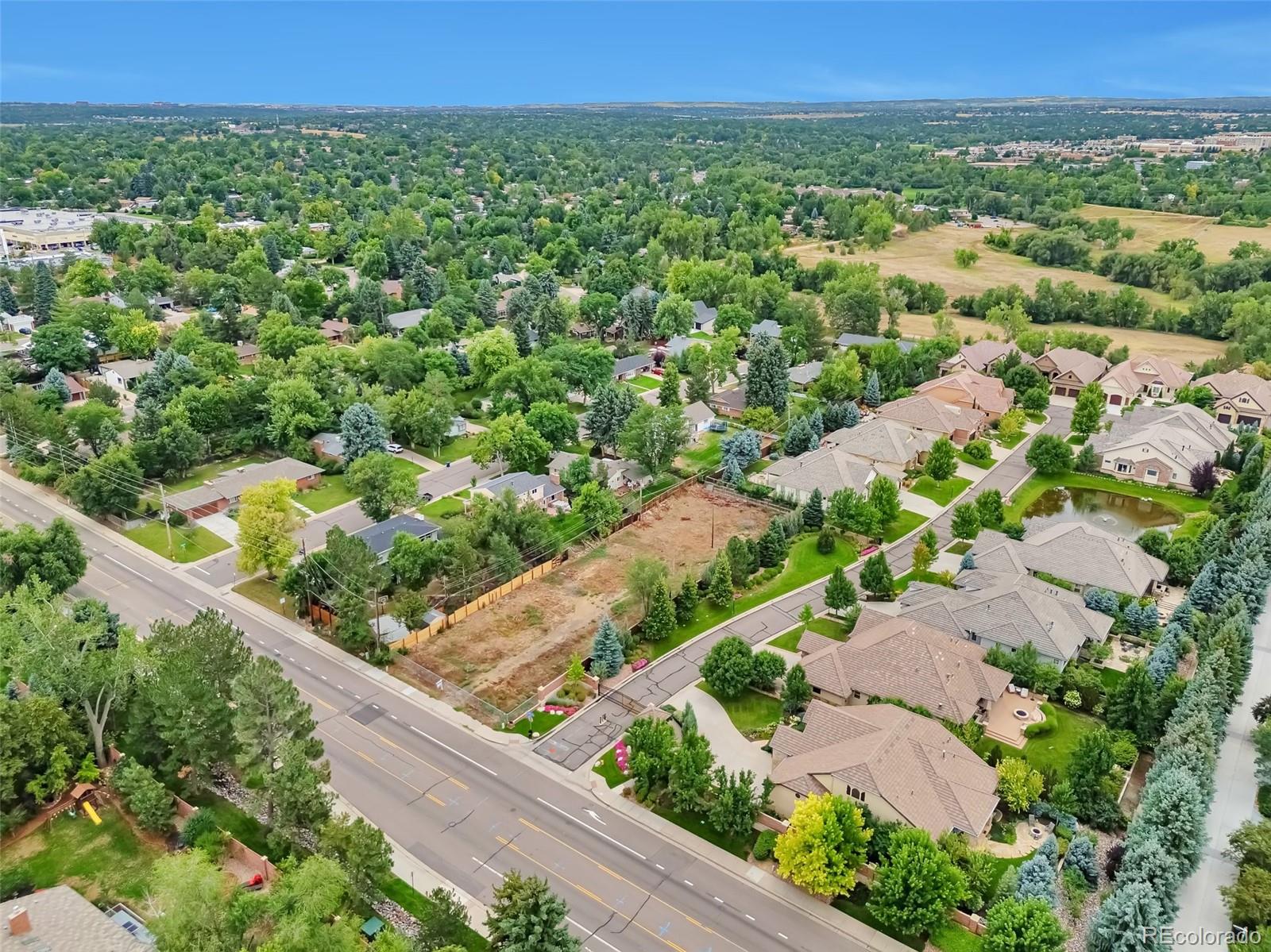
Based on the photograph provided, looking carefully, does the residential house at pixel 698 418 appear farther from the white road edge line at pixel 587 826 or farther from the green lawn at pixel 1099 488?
Result: the white road edge line at pixel 587 826

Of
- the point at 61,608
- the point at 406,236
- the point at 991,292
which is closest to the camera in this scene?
the point at 61,608

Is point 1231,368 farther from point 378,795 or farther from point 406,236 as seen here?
point 406,236

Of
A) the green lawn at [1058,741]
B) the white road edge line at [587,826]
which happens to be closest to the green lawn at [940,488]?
the green lawn at [1058,741]

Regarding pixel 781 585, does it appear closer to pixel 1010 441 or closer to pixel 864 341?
pixel 1010 441

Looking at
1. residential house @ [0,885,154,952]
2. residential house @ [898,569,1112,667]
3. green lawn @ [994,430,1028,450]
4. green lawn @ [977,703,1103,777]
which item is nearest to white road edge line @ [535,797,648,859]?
residential house @ [0,885,154,952]

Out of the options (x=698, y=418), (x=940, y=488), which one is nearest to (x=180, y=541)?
(x=698, y=418)

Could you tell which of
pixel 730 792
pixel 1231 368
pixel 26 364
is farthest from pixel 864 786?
pixel 26 364

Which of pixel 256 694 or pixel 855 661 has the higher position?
pixel 256 694
